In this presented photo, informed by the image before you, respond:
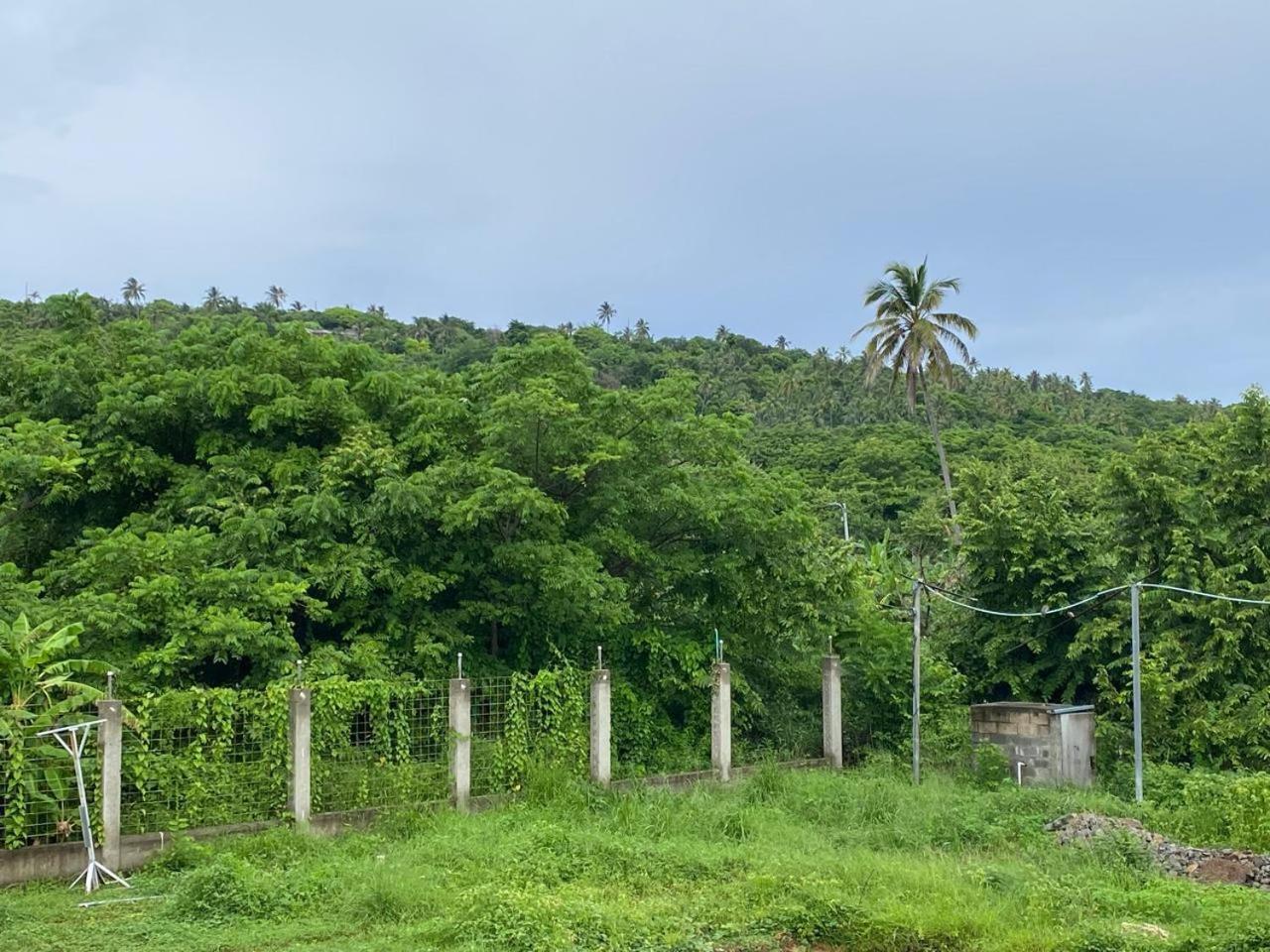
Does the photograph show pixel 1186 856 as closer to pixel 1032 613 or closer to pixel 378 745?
pixel 1032 613

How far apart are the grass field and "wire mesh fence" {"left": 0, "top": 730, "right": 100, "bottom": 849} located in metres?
0.50

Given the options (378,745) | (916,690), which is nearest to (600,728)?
(378,745)

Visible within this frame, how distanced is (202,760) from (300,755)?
32.3 inches

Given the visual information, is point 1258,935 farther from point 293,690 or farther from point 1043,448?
point 1043,448

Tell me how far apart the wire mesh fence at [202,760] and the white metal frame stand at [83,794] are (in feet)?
1.19

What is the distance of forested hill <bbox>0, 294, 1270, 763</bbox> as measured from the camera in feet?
37.0

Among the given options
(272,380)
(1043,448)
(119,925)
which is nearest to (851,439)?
(1043,448)

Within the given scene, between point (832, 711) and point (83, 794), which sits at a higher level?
point (83, 794)

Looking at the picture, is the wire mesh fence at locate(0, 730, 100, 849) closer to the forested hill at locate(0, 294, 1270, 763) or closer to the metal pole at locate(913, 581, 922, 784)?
the forested hill at locate(0, 294, 1270, 763)

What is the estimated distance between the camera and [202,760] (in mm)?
9531

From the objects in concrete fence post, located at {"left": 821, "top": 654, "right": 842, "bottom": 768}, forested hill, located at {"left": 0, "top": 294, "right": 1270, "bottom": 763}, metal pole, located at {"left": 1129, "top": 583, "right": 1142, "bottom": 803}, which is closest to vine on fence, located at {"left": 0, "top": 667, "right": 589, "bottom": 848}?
forested hill, located at {"left": 0, "top": 294, "right": 1270, "bottom": 763}

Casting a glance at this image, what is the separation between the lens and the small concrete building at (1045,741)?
12312mm

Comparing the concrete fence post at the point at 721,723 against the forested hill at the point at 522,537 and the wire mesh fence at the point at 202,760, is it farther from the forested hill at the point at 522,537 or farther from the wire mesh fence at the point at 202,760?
the wire mesh fence at the point at 202,760

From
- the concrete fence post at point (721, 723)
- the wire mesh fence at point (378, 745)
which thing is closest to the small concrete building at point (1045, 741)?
the concrete fence post at point (721, 723)
